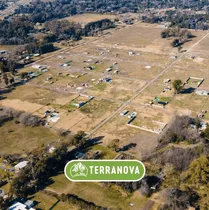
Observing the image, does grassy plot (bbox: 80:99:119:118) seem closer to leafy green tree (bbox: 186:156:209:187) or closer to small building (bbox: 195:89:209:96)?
small building (bbox: 195:89:209:96)

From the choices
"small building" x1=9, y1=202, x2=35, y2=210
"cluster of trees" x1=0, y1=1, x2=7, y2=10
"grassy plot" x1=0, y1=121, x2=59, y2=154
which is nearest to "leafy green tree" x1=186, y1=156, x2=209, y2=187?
"small building" x1=9, y1=202, x2=35, y2=210

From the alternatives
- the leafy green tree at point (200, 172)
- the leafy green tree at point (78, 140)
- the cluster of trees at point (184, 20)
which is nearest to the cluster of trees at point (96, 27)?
the cluster of trees at point (184, 20)

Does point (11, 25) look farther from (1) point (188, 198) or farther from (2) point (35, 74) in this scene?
(1) point (188, 198)

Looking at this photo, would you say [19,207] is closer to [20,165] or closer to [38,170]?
[38,170]

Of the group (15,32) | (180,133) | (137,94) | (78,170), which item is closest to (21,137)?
(180,133)

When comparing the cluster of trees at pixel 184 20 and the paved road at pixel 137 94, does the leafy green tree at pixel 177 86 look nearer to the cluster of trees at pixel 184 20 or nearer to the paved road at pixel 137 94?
the paved road at pixel 137 94

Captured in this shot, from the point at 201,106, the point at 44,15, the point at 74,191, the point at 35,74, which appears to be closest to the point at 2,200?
the point at 74,191

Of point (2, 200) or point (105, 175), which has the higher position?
point (105, 175)

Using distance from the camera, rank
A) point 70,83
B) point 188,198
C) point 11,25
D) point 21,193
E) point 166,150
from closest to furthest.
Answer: point 188,198 < point 21,193 < point 166,150 < point 70,83 < point 11,25
